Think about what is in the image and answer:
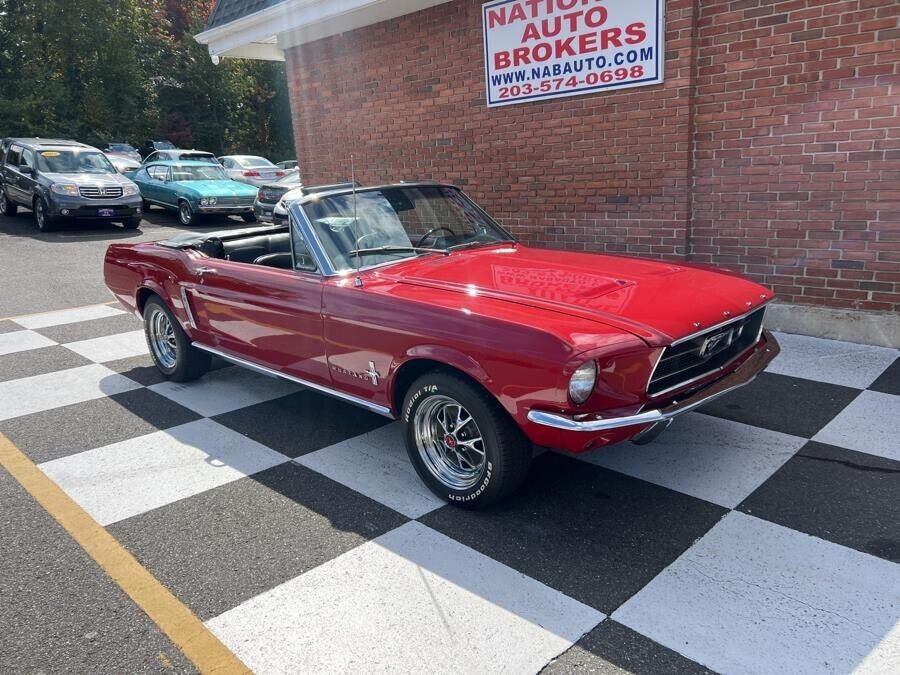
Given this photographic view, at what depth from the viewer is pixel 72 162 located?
15383 millimetres

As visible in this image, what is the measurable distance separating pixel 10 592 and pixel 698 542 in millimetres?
2877

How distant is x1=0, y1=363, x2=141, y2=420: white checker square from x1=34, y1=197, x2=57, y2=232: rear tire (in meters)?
10.2

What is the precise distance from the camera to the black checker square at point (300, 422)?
14.5ft

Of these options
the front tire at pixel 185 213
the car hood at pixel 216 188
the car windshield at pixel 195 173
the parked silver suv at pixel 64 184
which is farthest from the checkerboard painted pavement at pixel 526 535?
the car windshield at pixel 195 173

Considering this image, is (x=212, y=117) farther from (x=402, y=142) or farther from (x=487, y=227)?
(x=487, y=227)

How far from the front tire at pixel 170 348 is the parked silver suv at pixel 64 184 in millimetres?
10272

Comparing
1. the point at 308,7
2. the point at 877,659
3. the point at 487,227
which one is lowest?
the point at 877,659

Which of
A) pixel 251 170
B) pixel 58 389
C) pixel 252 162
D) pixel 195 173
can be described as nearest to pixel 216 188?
pixel 195 173

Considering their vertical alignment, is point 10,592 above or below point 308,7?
below

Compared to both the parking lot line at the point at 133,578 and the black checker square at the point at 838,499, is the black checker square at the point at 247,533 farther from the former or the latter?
the black checker square at the point at 838,499

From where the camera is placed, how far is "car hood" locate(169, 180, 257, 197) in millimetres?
16359

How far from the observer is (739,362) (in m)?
3.75

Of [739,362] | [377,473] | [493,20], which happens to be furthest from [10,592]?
[493,20]

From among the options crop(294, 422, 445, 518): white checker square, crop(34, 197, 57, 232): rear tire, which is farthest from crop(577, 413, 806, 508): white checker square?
crop(34, 197, 57, 232): rear tire
